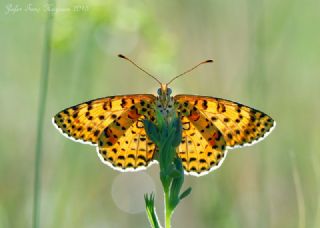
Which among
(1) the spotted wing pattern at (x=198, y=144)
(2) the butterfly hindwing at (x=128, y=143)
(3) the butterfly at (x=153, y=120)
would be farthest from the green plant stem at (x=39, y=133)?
(1) the spotted wing pattern at (x=198, y=144)

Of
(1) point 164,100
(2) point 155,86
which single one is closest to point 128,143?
(1) point 164,100

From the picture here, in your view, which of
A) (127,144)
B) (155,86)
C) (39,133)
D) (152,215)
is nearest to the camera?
(152,215)

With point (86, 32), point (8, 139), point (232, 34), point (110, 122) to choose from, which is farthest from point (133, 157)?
point (232, 34)

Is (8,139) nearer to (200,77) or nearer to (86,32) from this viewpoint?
(86,32)

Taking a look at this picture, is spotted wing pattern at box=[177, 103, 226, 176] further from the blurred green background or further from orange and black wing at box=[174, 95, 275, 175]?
the blurred green background

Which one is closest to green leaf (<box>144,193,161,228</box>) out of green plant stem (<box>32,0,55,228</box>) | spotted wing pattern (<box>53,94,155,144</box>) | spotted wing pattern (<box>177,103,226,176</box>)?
green plant stem (<box>32,0,55,228</box>)

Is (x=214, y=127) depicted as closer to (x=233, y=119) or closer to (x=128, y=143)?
(x=233, y=119)
